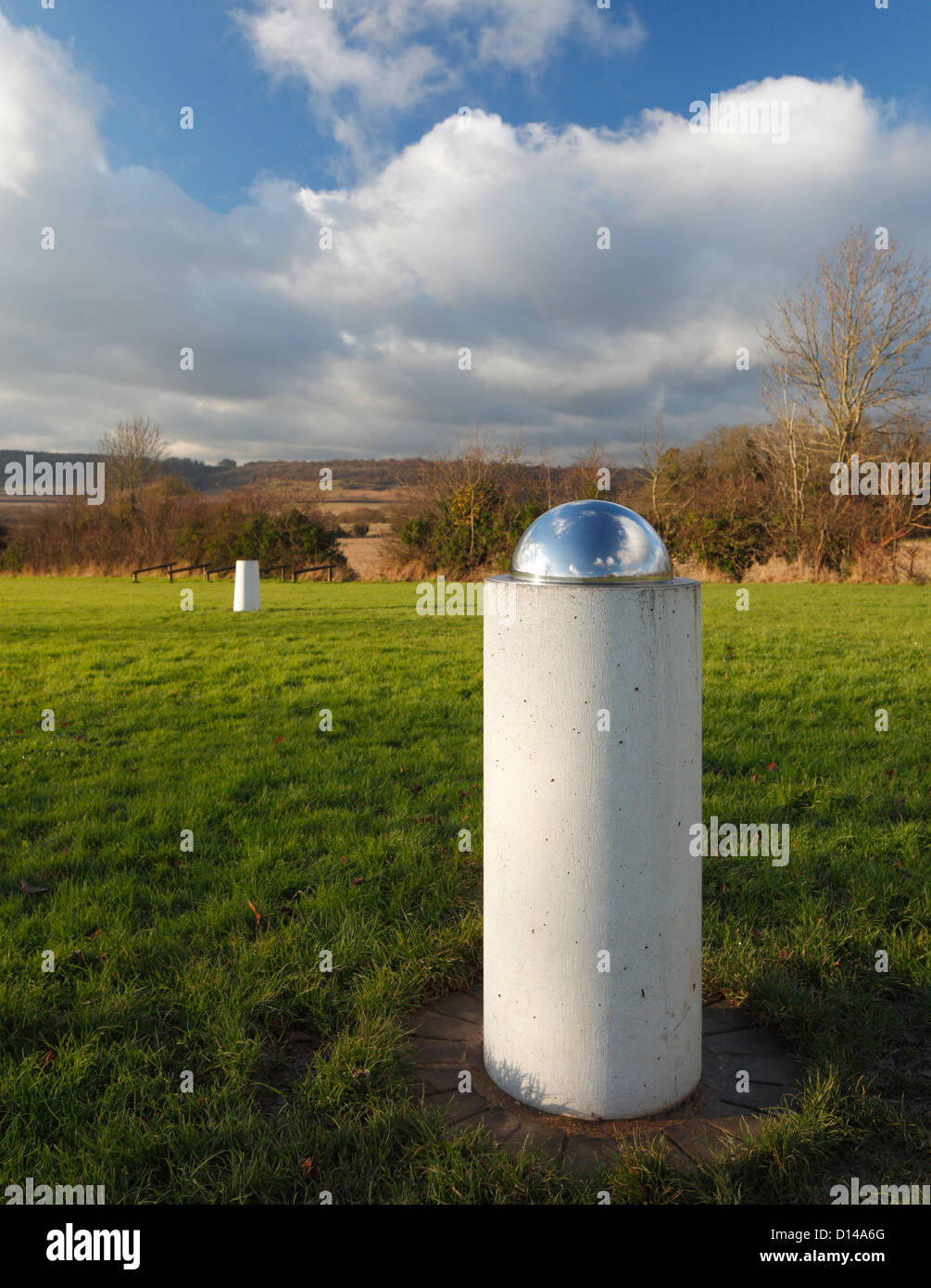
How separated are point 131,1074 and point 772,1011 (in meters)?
2.36

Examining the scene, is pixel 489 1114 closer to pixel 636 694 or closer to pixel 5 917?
pixel 636 694

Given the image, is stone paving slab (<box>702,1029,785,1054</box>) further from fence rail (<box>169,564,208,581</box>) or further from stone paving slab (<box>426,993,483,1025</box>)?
fence rail (<box>169,564,208,581</box>)

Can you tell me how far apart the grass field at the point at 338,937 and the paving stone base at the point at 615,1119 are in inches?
4.0

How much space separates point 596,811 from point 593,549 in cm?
81

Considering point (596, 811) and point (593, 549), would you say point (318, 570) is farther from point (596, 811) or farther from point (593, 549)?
point (596, 811)

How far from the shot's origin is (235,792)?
5863mm

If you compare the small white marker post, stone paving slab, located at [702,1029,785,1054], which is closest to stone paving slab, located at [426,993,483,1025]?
the small white marker post

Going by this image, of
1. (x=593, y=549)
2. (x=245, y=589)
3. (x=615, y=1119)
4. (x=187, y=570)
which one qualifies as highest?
(x=187, y=570)

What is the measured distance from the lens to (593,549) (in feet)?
8.73

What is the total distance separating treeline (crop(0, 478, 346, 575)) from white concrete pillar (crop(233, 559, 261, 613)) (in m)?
14.7

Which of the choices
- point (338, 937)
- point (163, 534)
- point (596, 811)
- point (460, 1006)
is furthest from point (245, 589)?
point (163, 534)

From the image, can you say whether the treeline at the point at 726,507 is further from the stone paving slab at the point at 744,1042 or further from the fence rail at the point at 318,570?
the stone paving slab at the point at 744,1042

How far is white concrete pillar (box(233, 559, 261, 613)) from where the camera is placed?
18281 millimetres
